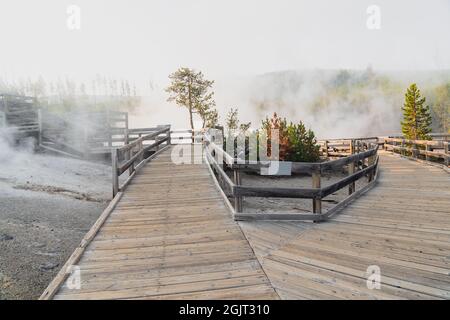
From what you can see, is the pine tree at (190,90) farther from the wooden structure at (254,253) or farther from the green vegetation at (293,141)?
the wooden structure at (254,253)

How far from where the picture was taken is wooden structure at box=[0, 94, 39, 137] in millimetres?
17844

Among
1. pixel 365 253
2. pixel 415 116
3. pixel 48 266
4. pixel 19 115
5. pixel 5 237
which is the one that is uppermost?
pixel 415 116

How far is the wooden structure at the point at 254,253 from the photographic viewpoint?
3.29 m

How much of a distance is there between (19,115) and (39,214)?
49.4 feet

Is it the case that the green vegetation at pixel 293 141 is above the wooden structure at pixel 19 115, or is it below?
below

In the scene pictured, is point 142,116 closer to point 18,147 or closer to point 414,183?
point 18,147

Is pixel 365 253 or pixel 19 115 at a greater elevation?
pixel 19 115

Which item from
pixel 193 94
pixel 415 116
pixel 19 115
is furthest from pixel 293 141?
pixel 415 116

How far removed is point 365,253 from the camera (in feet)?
13.7

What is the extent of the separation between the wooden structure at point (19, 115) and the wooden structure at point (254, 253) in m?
13.9

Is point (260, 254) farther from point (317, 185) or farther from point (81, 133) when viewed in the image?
point (81, 133)

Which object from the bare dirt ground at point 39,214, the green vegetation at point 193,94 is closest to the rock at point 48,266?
the bare dirt ground at point 39,214
